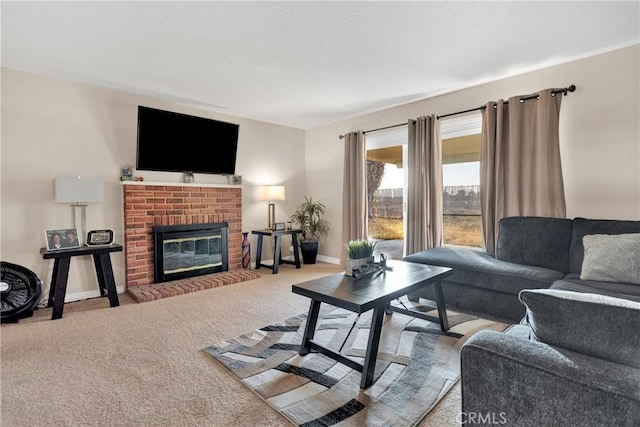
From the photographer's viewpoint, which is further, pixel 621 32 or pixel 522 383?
pixel 621 32

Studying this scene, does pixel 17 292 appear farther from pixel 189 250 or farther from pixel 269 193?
pixel 269 193

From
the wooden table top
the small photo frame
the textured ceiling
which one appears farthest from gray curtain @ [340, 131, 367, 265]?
the small photo frame

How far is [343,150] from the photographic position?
518 cm

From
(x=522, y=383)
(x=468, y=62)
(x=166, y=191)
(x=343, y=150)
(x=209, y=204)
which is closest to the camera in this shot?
(x=522, y=383)

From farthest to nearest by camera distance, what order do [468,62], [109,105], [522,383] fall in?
1. [109,105]
2. [468,62]
3. [522,383]

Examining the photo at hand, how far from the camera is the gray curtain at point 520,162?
3.09 meters

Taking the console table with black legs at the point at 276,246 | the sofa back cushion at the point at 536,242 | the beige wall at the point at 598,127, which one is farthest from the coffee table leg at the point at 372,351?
the console table with black legs at the point at 276,246

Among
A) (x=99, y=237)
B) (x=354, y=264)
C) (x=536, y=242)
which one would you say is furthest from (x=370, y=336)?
(x=99, y=237)

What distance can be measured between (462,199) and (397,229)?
108 centimetres

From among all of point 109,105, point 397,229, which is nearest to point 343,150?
point 397,229

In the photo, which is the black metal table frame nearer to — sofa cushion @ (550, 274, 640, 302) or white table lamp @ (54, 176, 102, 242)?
sofa cushion @ (550, 274, 640, 302)

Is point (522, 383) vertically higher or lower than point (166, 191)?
lower

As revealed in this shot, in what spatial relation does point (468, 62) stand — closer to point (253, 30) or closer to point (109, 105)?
point (253, 30)

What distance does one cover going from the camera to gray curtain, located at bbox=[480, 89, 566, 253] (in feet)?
10.1
